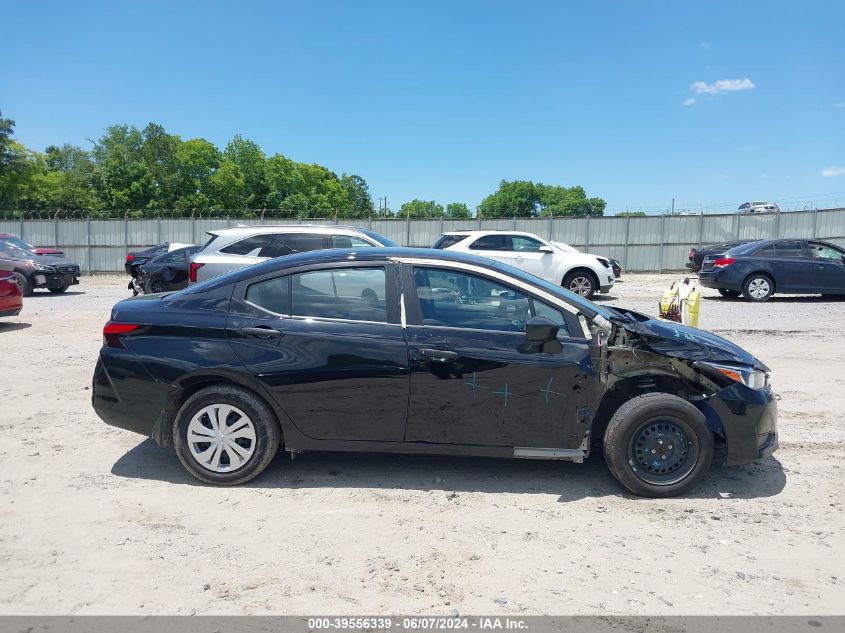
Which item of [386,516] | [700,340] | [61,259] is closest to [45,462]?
[386,516]

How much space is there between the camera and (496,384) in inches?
171

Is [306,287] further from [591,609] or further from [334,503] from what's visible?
[591,609]

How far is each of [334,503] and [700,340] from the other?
2.81m

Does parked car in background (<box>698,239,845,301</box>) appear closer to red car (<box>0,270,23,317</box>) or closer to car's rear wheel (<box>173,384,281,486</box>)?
car's rear wheel (<box>173,384,281,486</box>)

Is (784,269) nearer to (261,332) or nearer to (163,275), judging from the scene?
(261,332)

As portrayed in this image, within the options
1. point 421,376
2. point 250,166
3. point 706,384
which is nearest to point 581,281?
point 706,384

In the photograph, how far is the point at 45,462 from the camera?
5.00 m

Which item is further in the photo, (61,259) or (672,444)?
(61,259)

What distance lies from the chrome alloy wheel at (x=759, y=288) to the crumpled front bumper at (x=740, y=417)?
12.7m

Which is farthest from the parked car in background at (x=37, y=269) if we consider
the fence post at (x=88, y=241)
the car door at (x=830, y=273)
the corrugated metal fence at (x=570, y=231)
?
the car door at (x=830, y=273)

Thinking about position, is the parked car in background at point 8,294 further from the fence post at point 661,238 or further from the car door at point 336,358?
the fence post at point 661,238

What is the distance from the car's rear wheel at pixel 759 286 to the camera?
51.2ft

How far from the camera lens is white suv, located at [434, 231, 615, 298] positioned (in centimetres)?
1563

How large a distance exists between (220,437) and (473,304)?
200 cm
